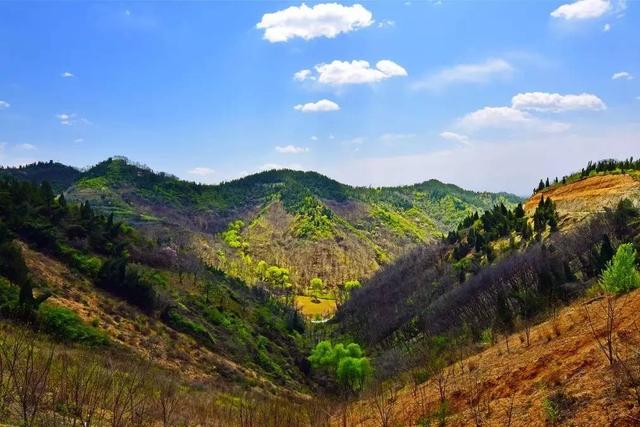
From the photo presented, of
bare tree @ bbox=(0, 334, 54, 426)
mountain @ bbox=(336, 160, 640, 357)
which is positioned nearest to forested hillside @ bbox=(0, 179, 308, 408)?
bare tree @ bbox=(0, 334, 54, 426)

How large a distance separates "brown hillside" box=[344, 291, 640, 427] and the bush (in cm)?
2363

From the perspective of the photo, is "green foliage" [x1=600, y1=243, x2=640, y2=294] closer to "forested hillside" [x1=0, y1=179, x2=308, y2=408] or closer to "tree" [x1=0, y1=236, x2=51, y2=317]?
"forested hillside" [x1=0, y1=179, x2=308, y2=408]

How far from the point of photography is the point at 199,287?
8288cm

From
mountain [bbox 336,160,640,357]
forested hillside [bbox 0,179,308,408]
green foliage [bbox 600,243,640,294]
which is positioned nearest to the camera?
green foliage [bbox 600,243,640,294]

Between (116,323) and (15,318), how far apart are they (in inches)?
614

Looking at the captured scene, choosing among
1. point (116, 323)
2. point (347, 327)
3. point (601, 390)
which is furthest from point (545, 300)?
point (347, 327)

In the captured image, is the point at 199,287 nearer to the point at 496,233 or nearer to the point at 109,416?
the point at 496,233

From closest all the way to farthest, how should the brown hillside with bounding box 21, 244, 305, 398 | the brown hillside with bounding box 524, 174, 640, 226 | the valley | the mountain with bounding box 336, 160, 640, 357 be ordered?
the valley
the brown hillside with bounding box 21, 244, 305, 398
the mountain with bounding box 336, 160, 640, 357
the brown hillside with bounding box 524, 174, 640, 226

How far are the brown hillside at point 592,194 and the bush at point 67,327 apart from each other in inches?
2612

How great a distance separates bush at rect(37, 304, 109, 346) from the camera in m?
33.4

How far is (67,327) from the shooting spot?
3466 cm

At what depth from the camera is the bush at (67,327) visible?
3338cm

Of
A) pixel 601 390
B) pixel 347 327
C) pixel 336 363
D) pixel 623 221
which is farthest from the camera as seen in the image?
pixel 347 327

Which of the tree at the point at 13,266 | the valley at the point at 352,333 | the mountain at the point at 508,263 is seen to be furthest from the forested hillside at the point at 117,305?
the mountain at the point at 508,263
